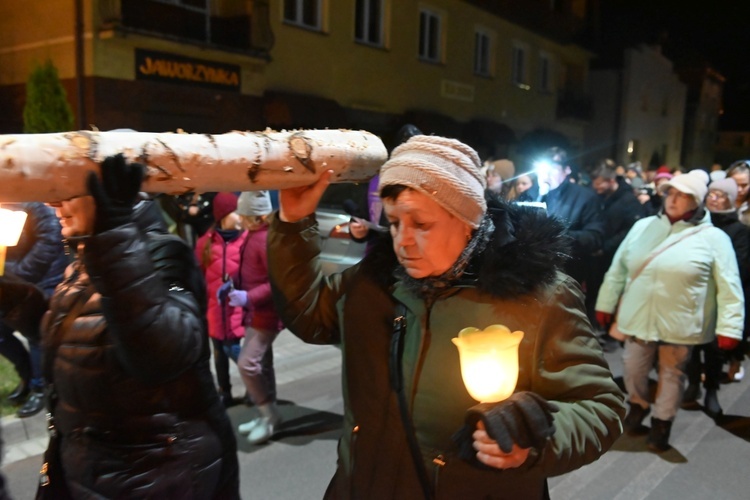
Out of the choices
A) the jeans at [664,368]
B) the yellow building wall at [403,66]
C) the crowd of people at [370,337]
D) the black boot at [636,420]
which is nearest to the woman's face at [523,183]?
the jeans at [664,368]

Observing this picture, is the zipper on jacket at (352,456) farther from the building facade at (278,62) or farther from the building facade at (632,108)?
the building facade at (632,108)

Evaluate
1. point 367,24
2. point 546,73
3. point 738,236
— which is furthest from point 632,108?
point 738,236

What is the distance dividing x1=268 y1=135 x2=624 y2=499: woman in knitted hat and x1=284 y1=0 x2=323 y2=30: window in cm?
1291

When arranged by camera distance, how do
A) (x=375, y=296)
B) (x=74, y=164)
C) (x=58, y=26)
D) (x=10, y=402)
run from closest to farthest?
(x=74, y=164) < (x=375, y=296) < (x=10, y=402) < (x=58, y=26)

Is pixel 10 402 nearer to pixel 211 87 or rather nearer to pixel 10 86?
pixel 211 87

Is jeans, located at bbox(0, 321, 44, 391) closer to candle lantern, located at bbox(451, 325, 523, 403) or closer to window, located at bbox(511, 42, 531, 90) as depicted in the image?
candle lantern, located at bbox(451, 325, 523, 403)

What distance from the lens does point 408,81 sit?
17.3m

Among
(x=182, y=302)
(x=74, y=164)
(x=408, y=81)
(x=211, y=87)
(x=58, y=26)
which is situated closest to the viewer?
(x=74, y=164)

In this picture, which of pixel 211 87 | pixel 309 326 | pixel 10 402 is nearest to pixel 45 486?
pixel 309 326

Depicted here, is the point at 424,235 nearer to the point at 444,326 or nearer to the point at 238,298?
the point at 444,326

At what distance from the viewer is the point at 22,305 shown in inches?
94.5

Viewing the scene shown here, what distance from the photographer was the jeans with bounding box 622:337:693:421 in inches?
180

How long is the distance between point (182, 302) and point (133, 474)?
0.61 meters

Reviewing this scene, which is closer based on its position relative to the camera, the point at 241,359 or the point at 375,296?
the point at 375,296
